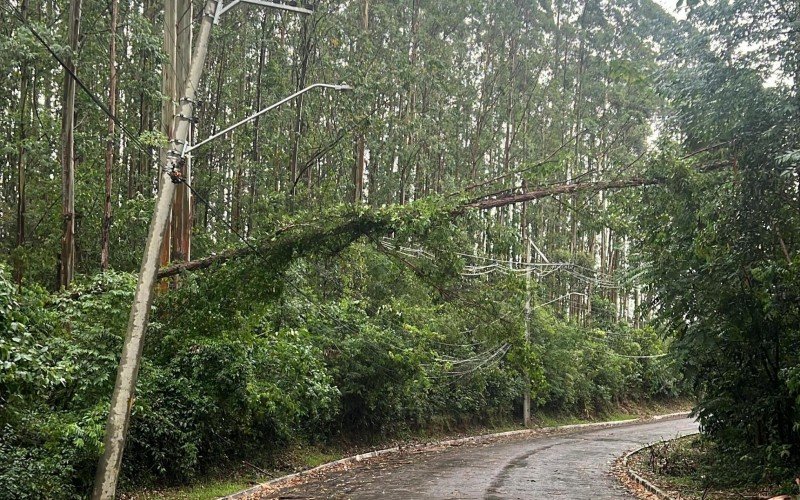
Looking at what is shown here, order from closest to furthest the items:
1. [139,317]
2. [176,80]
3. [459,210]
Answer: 1. [139,317]
2. [459,210]
3. [176,80]

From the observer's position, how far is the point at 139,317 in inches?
378

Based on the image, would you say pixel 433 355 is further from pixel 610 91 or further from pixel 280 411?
pixel 610 91

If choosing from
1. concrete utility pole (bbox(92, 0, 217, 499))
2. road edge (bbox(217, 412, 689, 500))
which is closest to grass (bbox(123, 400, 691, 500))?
road edge (bbox(217, 412, 689, 500))

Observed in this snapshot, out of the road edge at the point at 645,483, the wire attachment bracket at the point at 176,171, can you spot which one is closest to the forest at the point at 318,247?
the wire attachment bracket at the point at 176,171

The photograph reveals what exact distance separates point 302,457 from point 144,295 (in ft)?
30.6

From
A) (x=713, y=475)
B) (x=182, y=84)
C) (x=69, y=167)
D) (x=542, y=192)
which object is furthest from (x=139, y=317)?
(x=713, y=475)

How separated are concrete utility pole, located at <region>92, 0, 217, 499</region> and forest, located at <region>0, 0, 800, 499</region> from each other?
55mm

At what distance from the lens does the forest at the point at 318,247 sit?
36.4 feet

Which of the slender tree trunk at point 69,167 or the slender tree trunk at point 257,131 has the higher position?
the slender tree trunk at point 257,131

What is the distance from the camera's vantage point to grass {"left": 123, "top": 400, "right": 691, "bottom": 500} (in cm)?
1247

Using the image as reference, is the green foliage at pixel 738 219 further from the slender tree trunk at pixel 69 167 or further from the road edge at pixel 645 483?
the slender tree trunk at pixel 69 167

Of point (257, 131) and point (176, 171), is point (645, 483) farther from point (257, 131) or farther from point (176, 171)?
point (257, 131)

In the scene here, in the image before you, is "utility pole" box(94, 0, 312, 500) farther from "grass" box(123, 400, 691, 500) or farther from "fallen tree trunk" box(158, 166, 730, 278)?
"grass" box(123, 400, 691, 500)

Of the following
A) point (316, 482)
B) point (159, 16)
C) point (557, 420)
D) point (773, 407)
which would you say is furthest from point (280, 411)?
point (557, 420)
